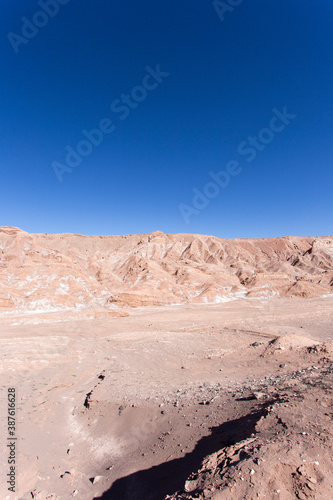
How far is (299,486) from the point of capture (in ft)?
13.1

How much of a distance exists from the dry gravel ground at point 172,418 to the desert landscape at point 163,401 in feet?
0.12

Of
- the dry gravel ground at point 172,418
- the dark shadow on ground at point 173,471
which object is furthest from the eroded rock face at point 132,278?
the dark shadow on ground at point 173,471

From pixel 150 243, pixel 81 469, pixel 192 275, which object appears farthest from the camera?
pixel 150 243

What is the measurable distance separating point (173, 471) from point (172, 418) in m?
2.38

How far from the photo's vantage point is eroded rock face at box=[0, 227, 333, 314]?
36312 millimetres

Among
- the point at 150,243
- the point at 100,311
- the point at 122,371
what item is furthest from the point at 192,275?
the point at 122,371

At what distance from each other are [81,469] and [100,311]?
26561 millimetres

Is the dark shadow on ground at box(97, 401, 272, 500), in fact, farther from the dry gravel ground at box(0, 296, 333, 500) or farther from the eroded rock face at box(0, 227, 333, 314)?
the eroded rock face at box(0, 227, 333, 314)

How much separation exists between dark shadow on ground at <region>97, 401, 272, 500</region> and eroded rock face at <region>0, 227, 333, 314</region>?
30512 millimetres

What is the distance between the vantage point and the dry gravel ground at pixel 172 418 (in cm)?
454

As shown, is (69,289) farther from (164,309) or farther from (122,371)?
(122,371)
